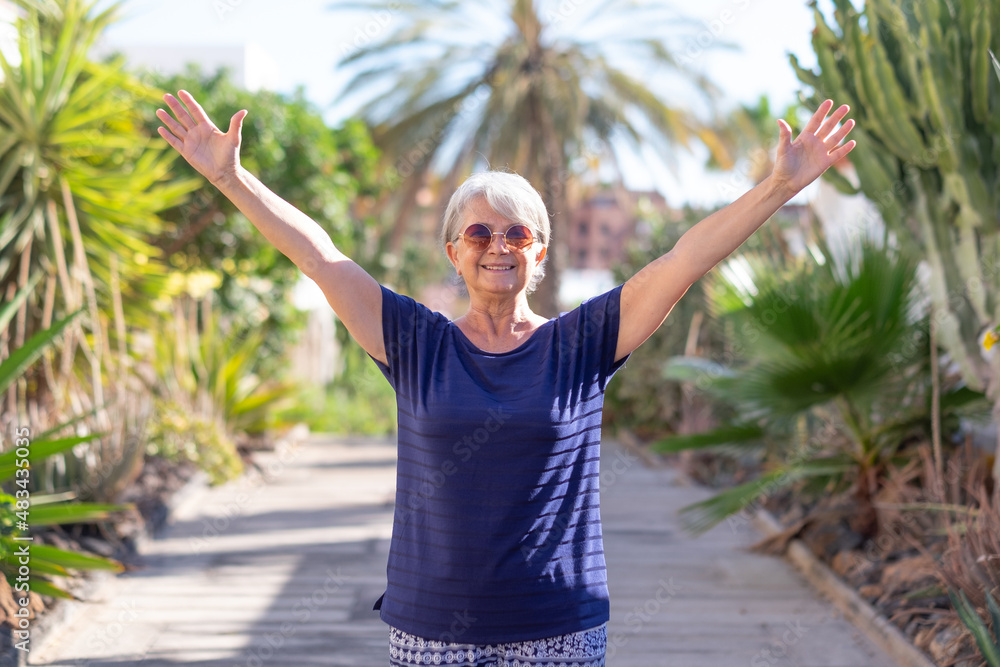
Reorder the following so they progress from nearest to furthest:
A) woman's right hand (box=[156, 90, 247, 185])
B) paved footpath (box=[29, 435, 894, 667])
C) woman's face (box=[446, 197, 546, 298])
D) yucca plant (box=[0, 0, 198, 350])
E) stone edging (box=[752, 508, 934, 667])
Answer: woman's right hand (box=[156, 90, 247, 185]) → woman's face (box=[446, 197, 546, 298]) → stone edging (box=[752, 508, 934, 667]) → paved footpath (box=[29, 435, 894, 667]) → yucca plant (box=[0, 0, 198, 350])

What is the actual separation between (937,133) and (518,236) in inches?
136

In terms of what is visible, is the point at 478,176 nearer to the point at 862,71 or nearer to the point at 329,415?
the point at 862,71

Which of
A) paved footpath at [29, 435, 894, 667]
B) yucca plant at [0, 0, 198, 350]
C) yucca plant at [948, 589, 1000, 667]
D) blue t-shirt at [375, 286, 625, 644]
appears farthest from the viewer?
yucca plant at [0, 0, 198, 350]

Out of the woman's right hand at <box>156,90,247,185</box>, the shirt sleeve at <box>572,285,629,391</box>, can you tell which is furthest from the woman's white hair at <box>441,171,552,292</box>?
the woman's right hand at <box>156,90,247,185</box>

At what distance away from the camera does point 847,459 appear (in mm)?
5891

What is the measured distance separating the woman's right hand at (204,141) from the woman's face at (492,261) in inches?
22.7

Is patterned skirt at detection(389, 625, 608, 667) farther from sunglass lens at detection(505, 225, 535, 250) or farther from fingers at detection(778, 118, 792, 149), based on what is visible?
fingers at detection(778, 118, 792, 149)

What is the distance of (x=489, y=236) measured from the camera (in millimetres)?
2330

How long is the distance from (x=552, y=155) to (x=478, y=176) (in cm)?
1107

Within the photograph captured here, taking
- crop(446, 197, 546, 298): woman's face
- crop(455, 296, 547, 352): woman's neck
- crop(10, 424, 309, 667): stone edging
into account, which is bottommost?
crop(10, 424, 309, 667): stone edging

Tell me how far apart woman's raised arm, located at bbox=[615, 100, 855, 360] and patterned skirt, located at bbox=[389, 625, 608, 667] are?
69 centimetres

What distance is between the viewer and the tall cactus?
4738 millimetres

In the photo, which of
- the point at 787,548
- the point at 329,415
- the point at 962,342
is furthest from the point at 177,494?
the point at 329,415

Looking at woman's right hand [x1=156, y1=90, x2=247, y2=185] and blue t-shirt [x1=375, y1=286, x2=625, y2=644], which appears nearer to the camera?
blue t-shirt [x1=375, y1=286, x2=625, y2=644]
